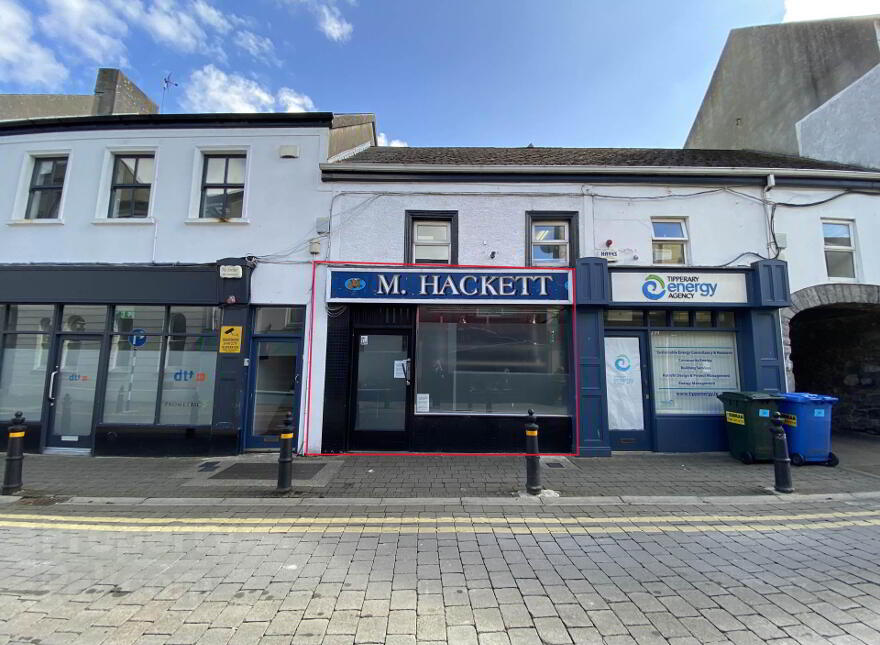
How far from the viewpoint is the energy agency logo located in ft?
26.7

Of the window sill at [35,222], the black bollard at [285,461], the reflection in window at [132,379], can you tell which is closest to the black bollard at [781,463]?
the black bollard at [285,461]

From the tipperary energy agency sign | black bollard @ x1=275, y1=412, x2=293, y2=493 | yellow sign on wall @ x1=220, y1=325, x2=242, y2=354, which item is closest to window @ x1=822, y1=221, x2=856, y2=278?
the tipperary energy agency sign

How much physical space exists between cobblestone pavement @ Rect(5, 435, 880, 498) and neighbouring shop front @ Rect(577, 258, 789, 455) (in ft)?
1.99

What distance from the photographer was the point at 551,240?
8547 millimetres

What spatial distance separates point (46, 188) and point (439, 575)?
1140 cm

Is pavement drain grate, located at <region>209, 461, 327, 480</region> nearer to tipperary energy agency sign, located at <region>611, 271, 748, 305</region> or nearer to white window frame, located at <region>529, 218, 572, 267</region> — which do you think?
white window frame, located at <region>529, 218, 572, 267</region>

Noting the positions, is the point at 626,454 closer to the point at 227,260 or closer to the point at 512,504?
the point at 512,504

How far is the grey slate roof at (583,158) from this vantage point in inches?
360

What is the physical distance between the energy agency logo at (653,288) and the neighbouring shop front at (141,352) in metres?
7.11

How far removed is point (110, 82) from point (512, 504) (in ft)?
46.2

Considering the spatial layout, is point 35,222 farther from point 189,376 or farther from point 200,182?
point 189,376

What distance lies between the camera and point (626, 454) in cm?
792

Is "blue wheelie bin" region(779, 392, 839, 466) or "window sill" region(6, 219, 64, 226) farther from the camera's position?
"window sill" region(6, 219, 64, 226)

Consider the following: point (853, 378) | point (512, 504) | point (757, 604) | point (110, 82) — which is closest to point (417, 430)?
point (512, 504)
